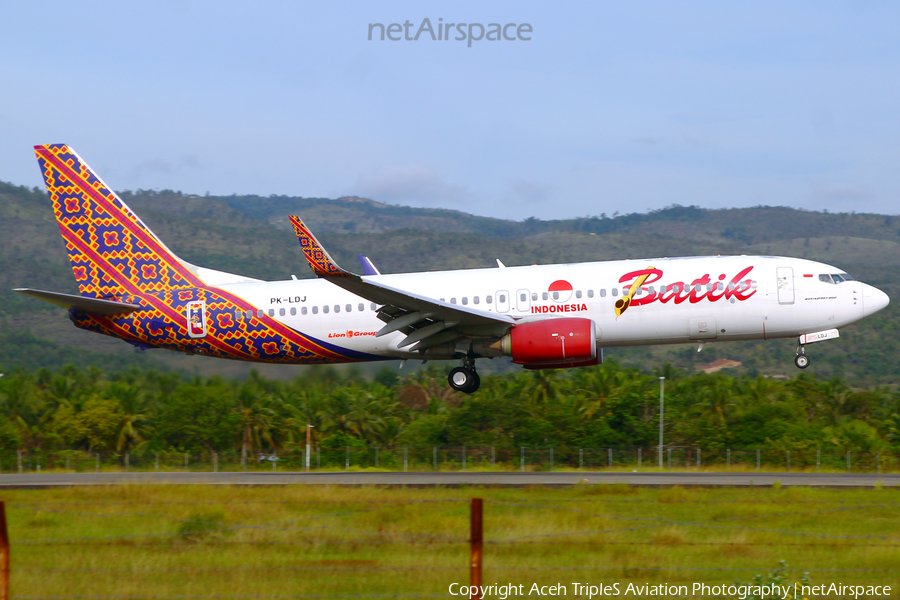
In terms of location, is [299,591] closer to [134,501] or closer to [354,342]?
[134,501]

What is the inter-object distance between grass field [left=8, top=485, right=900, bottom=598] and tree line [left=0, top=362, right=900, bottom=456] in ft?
116

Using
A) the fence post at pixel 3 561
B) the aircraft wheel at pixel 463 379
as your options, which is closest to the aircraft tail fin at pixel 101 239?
the aircraft wheel at pixel 463 379

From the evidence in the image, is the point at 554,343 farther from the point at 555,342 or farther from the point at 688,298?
the point at 688,298

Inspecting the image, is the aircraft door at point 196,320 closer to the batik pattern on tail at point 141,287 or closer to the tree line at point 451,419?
the batik pattern on tail at point 141,287

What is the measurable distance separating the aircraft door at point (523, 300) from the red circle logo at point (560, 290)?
68 centimetres

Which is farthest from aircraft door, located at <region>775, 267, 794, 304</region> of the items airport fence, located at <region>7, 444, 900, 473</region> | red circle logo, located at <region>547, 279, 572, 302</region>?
airport fence, located at <region>7, 444, 900, 473</region>

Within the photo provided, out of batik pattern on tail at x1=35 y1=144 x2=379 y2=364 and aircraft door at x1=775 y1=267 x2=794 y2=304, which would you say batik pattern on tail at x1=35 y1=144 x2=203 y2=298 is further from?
aircraft door at x1=775 y1=267 x2=794 y2=304

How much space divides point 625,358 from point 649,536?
12611 centimetres

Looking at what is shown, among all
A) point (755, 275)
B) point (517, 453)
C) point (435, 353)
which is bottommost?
point (517, 453)

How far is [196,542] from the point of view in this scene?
51.7ft

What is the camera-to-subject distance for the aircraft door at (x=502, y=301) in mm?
28359

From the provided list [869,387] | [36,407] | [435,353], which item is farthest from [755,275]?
[869,387]

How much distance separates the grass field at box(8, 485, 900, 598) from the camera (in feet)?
42.4

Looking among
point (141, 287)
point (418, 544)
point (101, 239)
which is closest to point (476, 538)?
point (418, 544)
